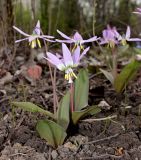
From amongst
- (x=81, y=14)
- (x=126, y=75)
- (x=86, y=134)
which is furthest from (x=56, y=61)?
(x=81, y=14)

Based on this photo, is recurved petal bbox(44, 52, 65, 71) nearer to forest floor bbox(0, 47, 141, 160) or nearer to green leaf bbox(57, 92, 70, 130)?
green leaf bbox(57, 92, 70, 130)

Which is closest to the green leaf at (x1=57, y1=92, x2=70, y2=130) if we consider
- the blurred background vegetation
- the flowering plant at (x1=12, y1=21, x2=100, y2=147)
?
the flowering plant at (x1=12, y1=21, x2=100, y2=147)

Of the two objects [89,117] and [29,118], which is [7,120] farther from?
[89,117]

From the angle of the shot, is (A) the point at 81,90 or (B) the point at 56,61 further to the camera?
(A) the point at 81,90

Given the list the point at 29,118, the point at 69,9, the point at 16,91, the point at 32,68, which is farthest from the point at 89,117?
the point at 69,9

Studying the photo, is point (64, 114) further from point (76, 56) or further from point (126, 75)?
point (126, 75)
